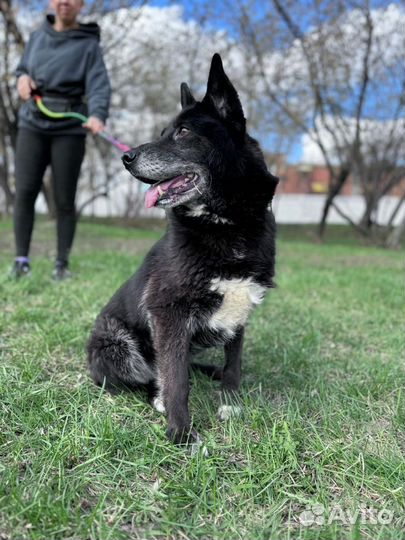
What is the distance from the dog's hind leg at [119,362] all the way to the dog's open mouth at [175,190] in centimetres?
67

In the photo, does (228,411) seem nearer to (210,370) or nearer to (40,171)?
(210,370)


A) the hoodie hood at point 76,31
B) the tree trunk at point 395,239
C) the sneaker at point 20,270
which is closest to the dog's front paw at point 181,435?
the sneaker at point 20,270

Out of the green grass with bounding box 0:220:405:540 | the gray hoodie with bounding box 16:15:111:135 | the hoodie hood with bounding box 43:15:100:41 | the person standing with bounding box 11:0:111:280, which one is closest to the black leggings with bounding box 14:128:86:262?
the person standing with bounding box 11:0:111:280

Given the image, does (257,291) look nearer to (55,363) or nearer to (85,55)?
(55,363)

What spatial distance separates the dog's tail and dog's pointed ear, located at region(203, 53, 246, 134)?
4.17 feet

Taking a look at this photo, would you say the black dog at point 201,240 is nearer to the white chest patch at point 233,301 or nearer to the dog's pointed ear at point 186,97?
the white chest patch at point 233,301

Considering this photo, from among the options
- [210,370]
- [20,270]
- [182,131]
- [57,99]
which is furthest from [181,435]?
[57,99]

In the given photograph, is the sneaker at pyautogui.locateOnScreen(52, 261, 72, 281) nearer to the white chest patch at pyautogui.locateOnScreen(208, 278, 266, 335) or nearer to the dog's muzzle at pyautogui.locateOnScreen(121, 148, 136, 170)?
the dog's muzzle at pyautogui.locateOnScreen(121, 148, 136, 170)

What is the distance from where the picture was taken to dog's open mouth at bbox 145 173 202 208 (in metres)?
1.97

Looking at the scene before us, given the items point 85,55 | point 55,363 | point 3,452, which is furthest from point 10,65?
point 3,452

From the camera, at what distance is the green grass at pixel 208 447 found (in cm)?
131

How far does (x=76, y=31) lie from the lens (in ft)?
13.2

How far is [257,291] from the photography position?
2.02 m

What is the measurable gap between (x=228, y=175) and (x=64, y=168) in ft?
8.44
